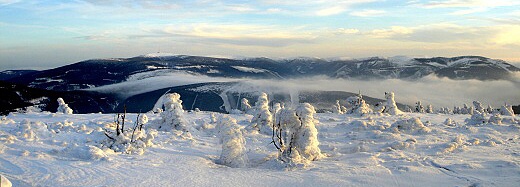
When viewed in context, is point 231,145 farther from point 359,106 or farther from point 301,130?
point 359,106

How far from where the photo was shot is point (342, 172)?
43.9 feet

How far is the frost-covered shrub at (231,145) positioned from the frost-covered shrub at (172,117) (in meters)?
9.14

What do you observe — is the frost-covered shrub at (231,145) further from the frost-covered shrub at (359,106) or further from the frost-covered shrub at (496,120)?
the frost-covered shrub at (359,106)

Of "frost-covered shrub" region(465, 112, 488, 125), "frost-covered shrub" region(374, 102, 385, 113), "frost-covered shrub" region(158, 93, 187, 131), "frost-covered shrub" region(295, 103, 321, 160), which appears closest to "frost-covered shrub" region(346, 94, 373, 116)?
"frost-covered shrub" region(374, 102, 385, 113)

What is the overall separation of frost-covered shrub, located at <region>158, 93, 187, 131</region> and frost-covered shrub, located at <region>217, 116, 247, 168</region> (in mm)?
9136

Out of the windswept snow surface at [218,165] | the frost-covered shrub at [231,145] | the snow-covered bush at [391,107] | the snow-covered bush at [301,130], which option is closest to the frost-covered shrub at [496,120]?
the snow-covered bush at [391,107]

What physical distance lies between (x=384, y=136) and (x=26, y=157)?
718 inches

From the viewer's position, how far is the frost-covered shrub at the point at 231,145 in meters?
14.8

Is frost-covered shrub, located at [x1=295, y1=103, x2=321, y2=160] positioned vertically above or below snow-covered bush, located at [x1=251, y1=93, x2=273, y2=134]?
above

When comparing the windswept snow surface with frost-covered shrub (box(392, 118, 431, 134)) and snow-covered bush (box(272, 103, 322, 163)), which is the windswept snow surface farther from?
frost-covered shrub (box(392, 118, 431, 134))

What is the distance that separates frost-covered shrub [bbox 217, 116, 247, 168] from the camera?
14812 millimetres

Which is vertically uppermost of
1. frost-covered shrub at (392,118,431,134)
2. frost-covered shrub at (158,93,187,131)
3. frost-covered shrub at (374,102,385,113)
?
frost-covered shrub at (158,93,187,131)

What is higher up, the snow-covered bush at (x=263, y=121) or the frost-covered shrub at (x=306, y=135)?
the frost-covered shrub at (x=306, y=135)

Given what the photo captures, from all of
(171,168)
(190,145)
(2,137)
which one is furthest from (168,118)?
(171,168)
